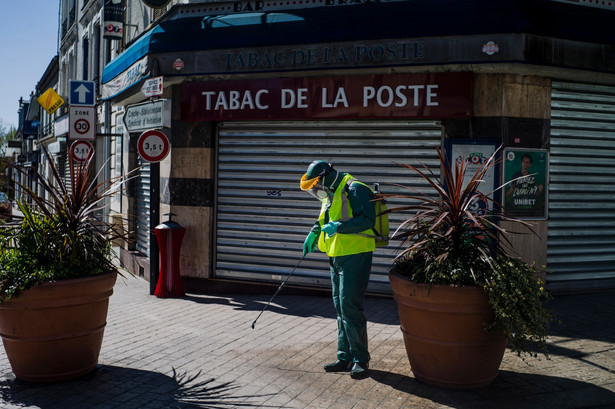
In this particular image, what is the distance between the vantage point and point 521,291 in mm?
5160

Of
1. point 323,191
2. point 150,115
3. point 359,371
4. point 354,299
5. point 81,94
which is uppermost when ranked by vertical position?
point 81,94

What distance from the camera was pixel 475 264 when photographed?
530 cm

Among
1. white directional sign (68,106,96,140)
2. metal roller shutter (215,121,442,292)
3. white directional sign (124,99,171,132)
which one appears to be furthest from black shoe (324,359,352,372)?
white directional sign (68,106,96,140)

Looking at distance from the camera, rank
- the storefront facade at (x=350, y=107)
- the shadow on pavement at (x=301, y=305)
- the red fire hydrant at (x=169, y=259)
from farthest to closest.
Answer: the red fire hydrant at (x=169, y=259) < the storefront facade at (x=350, y=107) < the shadow on pavement at (x=301, y=305)

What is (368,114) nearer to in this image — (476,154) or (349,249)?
(476,154)

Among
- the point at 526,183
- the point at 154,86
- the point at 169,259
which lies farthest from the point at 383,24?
the point at 169,259

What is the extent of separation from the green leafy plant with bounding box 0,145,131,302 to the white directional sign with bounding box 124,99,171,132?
3.57 metres

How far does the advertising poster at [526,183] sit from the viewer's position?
8773 mm

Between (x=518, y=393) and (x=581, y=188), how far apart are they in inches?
196

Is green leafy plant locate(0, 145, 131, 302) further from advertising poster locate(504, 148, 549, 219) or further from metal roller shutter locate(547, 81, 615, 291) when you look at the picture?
metal roller shutter locate(547, 81, 615, 291)

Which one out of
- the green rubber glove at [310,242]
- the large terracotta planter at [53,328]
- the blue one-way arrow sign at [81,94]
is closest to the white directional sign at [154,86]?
the blue one-way arrow sign at [81,94]

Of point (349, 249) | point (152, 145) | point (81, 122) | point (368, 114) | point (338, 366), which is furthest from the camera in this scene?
point (81, 122)

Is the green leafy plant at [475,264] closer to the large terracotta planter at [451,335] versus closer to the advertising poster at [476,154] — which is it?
the large terracotta planter at [451,335]

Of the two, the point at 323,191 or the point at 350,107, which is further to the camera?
the point at 350,107
